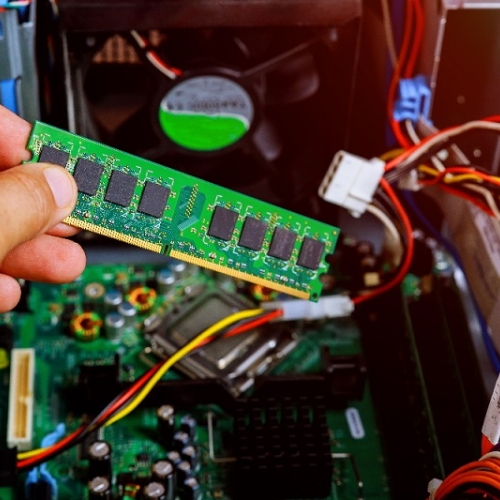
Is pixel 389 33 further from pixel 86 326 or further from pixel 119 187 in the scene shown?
pixel 86 326

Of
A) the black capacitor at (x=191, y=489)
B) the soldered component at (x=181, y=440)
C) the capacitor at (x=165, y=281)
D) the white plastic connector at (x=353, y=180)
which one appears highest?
the white plastic connector at (x=353, y=180)

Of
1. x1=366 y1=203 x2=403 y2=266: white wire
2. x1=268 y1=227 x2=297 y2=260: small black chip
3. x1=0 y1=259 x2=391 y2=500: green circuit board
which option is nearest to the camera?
x1=268 y1=227 x2=297 y2=260: small black chip

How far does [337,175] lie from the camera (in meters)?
1.98

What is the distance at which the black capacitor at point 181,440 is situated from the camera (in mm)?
1927

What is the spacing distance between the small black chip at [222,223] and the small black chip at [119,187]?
0.60 ft

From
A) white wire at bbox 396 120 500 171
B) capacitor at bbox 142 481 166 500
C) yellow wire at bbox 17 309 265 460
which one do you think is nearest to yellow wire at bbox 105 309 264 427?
yellow wire at bbox 17 309 265 460

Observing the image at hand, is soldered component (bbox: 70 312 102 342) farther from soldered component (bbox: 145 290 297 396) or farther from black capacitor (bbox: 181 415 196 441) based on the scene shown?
black capacitor (bbox: 181 415 196 441)

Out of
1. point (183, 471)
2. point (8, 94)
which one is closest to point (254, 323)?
point (183, 471)

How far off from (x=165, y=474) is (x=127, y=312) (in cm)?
50

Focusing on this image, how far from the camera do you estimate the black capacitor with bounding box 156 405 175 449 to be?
1938 millimetres

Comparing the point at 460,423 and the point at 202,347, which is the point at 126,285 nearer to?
the point at 202,347

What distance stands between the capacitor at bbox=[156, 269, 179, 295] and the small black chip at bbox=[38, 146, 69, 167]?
24.5 inches

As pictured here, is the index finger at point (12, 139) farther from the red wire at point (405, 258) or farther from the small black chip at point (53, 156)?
the red wire at point (405, 258)

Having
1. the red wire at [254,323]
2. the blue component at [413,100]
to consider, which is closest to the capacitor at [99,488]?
the red wire at [254,323]
